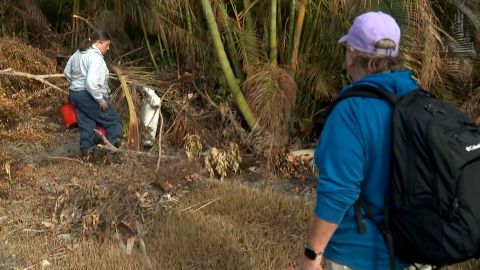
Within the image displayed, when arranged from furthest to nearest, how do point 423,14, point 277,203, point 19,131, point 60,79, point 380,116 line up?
point 60,79 → point 423,14 → point 19,131 → point 277,203 → point 380,116

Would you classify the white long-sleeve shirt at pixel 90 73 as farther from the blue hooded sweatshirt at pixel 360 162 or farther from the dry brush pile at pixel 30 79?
the blue hooded sweatshirt at pixel 360 162

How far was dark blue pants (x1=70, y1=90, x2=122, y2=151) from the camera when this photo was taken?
7.05 m

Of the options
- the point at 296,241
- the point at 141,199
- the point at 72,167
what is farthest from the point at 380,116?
the point at 72,167

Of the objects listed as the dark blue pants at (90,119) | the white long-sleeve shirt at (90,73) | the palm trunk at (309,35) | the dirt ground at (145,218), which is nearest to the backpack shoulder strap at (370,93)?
the dirt ground at (145,218)

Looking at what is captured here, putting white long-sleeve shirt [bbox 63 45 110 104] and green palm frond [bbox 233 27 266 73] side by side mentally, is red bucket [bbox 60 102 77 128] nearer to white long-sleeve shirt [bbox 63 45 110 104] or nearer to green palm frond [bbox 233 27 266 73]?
white long-sleeve shirt [bbox 63 45 110 104]

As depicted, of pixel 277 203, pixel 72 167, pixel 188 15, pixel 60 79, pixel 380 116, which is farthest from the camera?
pixel 60 79

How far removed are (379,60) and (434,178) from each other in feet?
1.60

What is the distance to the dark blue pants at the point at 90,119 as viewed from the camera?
7.05m

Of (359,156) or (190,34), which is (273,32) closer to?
(190,34)

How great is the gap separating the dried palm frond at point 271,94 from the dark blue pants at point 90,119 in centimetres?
161

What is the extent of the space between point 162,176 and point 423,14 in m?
3.05

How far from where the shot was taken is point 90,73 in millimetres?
6824

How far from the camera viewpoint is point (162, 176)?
227 inches

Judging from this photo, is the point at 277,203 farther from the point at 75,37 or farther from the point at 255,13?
the point at 75,37
